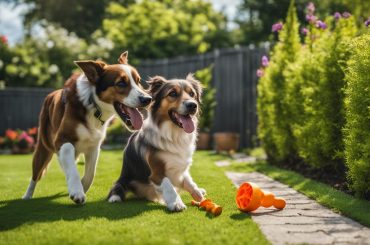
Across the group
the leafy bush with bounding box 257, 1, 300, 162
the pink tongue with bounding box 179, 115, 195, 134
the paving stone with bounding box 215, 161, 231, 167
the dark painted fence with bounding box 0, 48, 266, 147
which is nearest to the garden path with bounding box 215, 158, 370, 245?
the pink tongue with bounding box 179, 115, 195, 134

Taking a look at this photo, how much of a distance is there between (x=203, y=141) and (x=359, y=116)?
323 inches

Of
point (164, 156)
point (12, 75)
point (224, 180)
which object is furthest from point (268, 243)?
point (12, 75)

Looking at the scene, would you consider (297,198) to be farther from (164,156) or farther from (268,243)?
(268,243)

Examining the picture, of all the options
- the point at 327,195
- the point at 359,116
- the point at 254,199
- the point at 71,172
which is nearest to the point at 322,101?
the point at 359,116

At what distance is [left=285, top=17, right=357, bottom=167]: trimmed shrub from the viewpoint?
6.21m

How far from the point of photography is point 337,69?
20.5 ft

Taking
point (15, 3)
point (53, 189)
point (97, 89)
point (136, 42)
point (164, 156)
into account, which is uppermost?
point (15, 3)

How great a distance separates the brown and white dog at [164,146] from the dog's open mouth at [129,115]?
318 millimetres

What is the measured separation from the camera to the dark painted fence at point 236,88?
1214 cm

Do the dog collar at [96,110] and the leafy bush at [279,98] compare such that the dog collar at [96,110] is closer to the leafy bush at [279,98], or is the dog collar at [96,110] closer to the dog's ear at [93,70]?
the dog's ear at [93,70]

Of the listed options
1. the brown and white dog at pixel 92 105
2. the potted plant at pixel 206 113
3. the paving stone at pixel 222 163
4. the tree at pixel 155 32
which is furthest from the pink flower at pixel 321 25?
the tree at pixel 155 32

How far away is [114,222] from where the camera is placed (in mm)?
3750

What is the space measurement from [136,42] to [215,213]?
18569 mm

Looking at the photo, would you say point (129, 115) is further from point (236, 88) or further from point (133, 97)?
point (236, 88)
